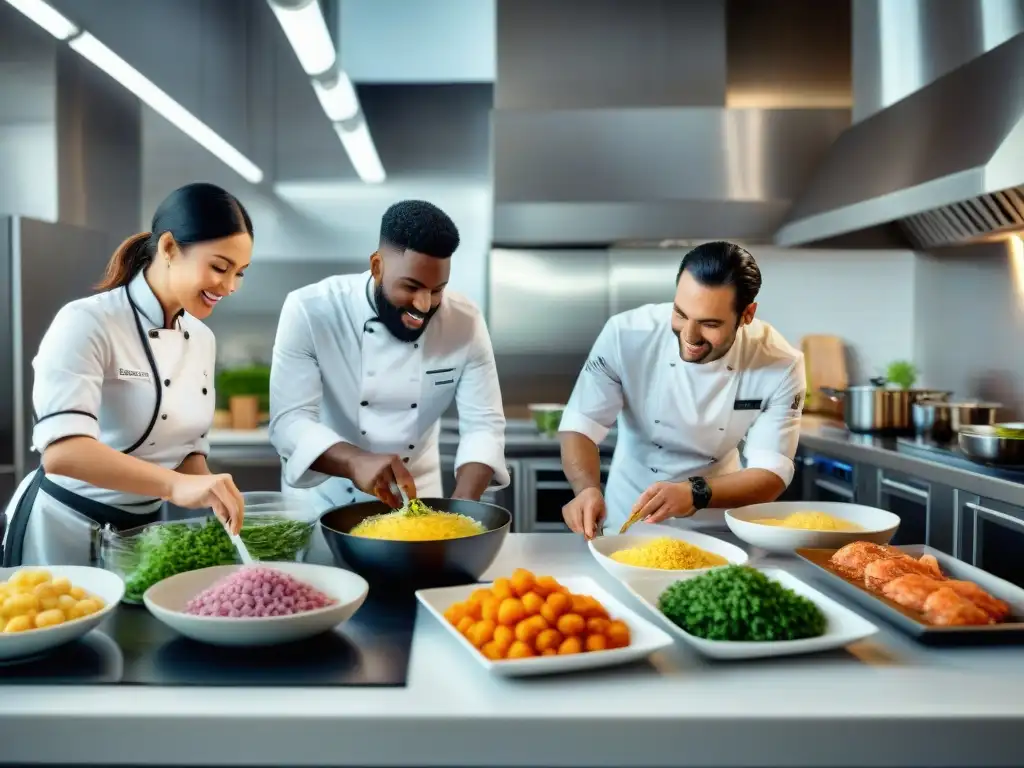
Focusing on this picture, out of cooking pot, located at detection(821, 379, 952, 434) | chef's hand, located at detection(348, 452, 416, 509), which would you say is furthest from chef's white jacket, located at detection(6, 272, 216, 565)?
cooking pot, located at detection(821, 379, 952, 434)

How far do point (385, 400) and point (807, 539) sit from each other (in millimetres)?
1263

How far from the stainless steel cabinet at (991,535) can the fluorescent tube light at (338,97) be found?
2592 mm

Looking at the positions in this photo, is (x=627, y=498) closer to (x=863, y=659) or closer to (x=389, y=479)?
(x=389, y=479)

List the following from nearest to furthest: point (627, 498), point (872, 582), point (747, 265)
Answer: point (872, 582) → point (747, 265) → point (627, 498)

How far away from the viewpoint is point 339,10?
14.9 feet

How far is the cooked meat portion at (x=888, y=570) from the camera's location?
1.48 meters

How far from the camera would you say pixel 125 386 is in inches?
76.2

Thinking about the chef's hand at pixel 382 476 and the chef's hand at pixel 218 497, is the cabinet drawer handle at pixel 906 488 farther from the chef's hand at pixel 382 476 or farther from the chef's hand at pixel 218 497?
the chef's hand at pixel 218 497

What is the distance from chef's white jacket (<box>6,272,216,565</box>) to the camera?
1781 millimetres

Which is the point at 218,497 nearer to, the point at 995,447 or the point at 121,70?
the point at 121,70

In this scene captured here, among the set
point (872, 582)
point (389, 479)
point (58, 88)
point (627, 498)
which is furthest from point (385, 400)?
point (58, 88)

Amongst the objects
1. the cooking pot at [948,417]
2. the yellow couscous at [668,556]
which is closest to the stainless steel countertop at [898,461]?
the cooking pot at [948,417]

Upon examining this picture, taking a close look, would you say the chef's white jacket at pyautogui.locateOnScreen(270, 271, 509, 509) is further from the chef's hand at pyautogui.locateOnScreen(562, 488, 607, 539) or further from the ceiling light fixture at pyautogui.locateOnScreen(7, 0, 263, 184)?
the ceiling light fixture at pyautogui.locateOnScreen(7, 0, 263, 184)

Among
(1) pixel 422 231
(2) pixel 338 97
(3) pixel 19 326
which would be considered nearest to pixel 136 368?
(1) pixel 422 231
